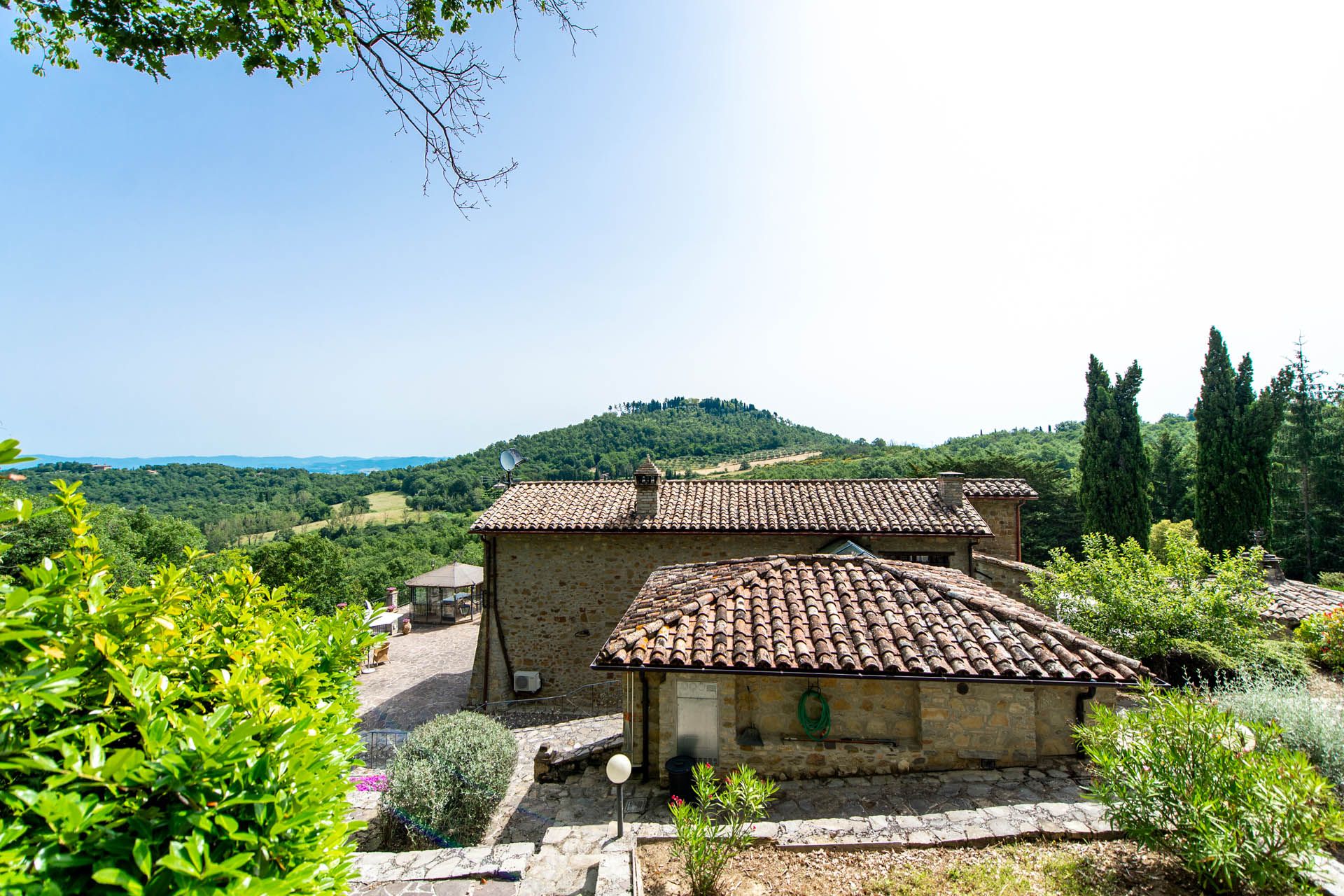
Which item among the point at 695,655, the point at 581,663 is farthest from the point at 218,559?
the point at 581,663

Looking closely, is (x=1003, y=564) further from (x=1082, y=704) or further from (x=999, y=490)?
(x=1082, y=704)

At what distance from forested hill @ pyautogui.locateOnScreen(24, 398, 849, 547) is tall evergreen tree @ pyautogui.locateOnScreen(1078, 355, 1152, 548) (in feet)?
129

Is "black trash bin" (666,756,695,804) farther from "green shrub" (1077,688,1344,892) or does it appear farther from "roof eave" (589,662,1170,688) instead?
"green shrub" (1077,688,1344,892)

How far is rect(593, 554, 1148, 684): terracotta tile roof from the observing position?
6.97 m

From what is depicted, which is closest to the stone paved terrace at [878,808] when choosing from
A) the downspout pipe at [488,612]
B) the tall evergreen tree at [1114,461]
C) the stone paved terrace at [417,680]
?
the stone paved terrace at [417,680]

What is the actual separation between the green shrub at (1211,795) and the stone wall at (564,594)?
937 cm

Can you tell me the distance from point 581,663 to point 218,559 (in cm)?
1021

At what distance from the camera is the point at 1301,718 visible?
22.7ft

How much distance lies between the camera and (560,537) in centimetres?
1469

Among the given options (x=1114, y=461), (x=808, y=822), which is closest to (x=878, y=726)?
(x=808, y=822)

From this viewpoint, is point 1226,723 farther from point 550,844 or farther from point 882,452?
point 882,452

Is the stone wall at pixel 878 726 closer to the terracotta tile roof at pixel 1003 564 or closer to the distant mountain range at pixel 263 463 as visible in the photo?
the terracotta tile roof at pixel 1003 564

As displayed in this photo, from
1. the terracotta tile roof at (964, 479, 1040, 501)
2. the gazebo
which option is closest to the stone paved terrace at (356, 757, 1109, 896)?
the terracotta tile roof at (964, 479, 1040, 501)

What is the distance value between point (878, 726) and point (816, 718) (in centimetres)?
84
